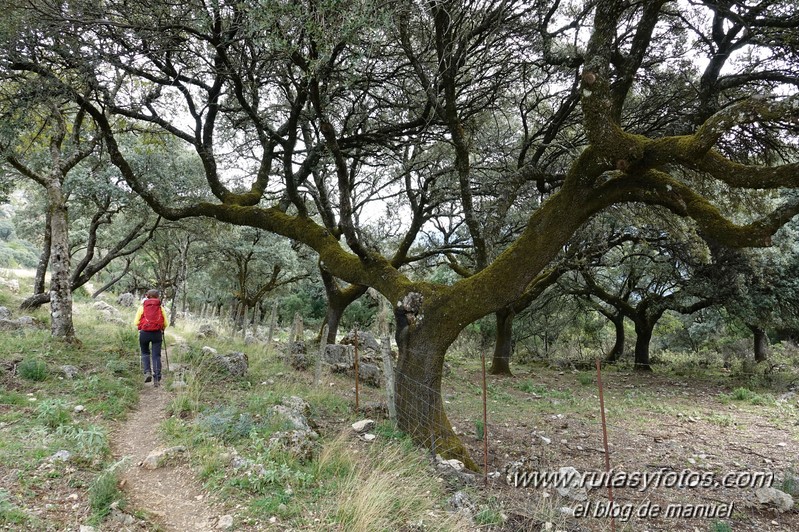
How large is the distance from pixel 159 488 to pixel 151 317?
14.4ft

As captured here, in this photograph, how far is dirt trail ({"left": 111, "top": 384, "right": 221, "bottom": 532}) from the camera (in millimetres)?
3236

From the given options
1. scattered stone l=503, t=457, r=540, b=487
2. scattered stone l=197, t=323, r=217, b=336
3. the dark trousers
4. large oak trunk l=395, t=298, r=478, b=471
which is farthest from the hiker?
scattered stone l=197, t=323, r=217, b=336

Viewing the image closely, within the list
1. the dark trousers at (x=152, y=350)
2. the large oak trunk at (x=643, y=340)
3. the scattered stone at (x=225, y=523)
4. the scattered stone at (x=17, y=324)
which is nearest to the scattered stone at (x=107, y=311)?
the scattered stone at (x=17, y=324)

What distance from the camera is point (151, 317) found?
7.28m

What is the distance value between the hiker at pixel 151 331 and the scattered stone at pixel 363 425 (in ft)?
13.0

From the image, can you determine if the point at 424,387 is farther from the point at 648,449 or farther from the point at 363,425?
the point at 648,449

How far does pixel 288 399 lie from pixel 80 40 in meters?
6.20

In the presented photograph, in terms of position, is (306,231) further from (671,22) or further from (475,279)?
(671,22)

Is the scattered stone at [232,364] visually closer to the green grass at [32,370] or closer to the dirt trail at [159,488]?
the green grass at [32,370]

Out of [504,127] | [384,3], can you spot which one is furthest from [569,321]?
[384,3]

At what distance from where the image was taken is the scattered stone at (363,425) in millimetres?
6012

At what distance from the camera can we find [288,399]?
6.34 m

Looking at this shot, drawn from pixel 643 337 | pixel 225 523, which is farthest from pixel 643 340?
pixel 225 523

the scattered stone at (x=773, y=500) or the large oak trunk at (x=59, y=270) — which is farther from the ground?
the large oak trunk at (x=59, y=270)
